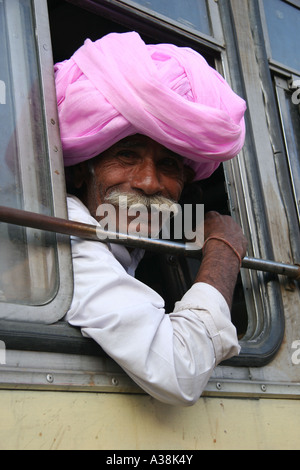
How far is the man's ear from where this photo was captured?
1.94m

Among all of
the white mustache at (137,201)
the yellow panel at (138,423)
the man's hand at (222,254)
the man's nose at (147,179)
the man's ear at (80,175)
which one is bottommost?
the yellow panel at (138,423)

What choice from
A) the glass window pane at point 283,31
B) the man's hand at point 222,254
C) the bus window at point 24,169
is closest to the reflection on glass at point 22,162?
the bus window at point 24,169

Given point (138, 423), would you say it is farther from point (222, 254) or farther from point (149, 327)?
point (222, 254)

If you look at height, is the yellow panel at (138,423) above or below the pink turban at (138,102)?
below

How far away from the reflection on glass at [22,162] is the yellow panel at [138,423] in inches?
9.3

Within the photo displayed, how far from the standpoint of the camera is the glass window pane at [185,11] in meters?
2.09

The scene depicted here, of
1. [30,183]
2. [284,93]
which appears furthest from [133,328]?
[284,93]

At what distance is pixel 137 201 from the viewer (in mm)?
1798

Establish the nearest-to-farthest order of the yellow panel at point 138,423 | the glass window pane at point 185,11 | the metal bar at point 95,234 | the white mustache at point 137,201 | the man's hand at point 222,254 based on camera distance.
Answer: the yellow panel at point 138,423 → the metal bar at point 95,234 → the man's hand at point 222,254 → the white mustache at point 137,201 → the glass window pane at point 185,11

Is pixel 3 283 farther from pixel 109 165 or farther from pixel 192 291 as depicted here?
pixel 109 165

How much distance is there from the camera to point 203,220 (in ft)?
6.46

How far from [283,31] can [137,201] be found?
1127 millimetres

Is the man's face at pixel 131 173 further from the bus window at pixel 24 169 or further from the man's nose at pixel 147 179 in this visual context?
the bus window at pixel 24 169

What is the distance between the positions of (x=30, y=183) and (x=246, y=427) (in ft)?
2.55
